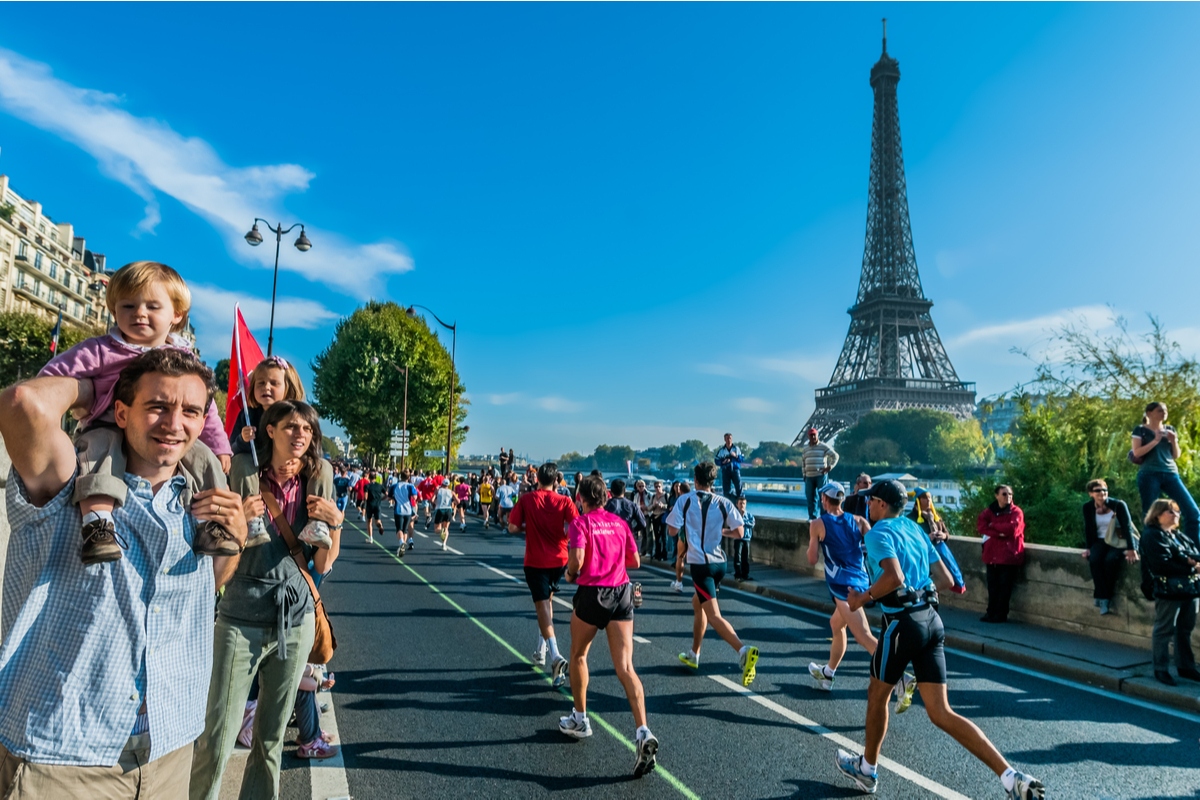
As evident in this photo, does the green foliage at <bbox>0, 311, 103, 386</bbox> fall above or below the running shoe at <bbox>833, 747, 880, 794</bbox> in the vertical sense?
above

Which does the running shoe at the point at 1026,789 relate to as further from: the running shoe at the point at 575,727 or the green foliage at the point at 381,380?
the green foliage at the point at 381,380

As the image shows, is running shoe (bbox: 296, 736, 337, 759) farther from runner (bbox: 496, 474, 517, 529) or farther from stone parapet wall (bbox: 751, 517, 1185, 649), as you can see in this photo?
runner (bbox: 496, 474, 517, 529)

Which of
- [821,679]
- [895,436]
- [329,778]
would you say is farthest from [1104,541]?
[895,436]

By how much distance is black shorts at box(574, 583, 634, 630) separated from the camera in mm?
4805

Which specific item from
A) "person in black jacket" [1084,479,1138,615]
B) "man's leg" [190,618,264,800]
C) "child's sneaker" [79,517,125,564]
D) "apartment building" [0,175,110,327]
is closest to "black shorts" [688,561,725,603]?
"person in black jacket" [1084,479,1138,615]

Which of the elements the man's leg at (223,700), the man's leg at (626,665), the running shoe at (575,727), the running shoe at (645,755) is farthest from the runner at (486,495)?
the man's leg at (223,700)

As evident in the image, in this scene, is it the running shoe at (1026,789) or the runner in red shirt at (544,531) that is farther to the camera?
the runner in red shirt at (544,531)

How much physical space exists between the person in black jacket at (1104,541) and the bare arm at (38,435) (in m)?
8.96

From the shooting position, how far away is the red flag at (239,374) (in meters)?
3.87

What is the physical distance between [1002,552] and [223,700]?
Result: 8.84 metres

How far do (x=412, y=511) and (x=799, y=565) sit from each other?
339 inches

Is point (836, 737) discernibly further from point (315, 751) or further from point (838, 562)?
point (315, 751)

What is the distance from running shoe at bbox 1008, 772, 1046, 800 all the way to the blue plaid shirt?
3.84m

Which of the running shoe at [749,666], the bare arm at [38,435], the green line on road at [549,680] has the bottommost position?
the green line on road at [549,680]
